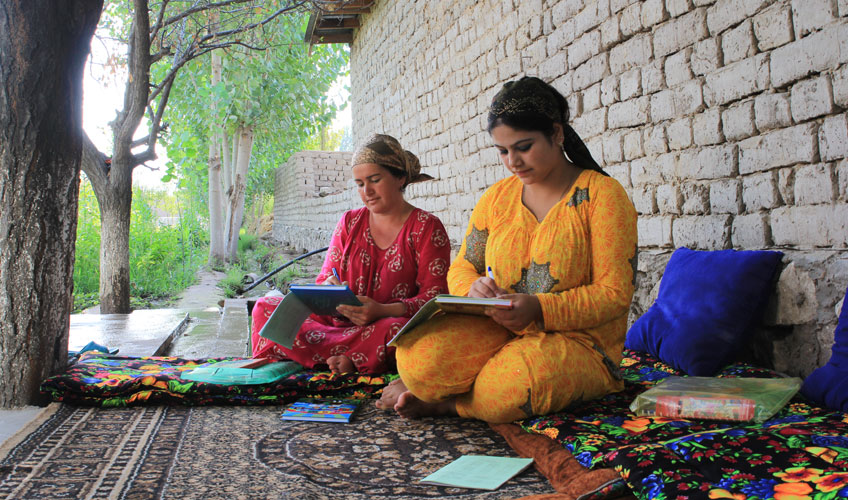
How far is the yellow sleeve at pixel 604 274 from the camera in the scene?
2305 mm

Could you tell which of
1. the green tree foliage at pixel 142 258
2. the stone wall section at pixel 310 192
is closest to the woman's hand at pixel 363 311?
the green tree foliage at pixel 142 258

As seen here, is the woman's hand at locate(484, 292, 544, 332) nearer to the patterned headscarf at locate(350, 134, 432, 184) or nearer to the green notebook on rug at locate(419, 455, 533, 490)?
the green notebook on rug at locate(419, 455, 533, 490)

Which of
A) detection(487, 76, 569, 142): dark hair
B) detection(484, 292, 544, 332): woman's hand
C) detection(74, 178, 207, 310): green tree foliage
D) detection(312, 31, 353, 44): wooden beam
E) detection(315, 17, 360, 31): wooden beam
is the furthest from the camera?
detection(312, 31, 353, 44): wooden beam

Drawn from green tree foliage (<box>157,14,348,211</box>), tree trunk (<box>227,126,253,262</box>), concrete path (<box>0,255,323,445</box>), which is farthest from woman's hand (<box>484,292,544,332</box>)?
tree trunk (<box>227,126,253,262</box>)

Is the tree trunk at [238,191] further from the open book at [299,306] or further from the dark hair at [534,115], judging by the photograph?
the dark hair at [534,115]

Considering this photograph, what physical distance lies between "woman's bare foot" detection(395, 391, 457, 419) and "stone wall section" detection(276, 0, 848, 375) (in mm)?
1500

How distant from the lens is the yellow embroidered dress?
2.29 meters

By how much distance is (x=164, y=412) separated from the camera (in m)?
2.78

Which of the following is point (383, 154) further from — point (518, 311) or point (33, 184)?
point (33, 184)

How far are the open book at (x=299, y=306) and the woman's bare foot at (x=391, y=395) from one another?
42 cm

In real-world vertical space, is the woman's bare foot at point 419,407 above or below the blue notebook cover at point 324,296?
below

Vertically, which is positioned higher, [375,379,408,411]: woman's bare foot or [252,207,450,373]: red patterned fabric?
[252,207,450,373]: red patterned fabric

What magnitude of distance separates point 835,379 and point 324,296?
1.96 metres

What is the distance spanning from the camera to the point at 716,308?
286cm
